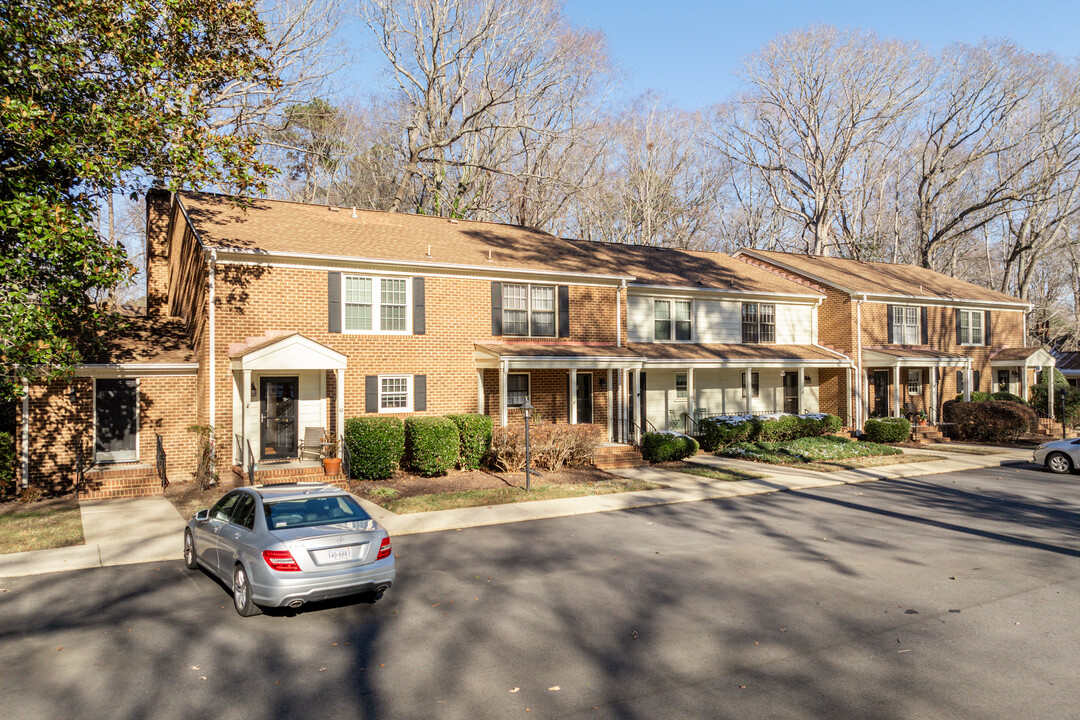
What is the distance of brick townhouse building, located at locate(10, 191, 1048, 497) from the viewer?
16.4m

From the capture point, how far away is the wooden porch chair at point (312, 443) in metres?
16.9

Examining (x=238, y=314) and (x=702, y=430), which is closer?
(x=238, y=314)

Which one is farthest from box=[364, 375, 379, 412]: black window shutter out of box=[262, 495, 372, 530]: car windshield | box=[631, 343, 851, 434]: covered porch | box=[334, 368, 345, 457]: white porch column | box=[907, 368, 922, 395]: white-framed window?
box=[907, 368, 922, 395]: white-framed window

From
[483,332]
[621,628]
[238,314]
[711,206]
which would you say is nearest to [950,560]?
[621,628]

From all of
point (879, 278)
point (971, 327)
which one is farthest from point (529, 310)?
point (971, 327)

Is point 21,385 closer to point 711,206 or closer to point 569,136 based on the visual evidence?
point 569,136

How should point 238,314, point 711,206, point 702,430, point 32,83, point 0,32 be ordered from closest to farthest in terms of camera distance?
point 0,32, point 32,83, point 238,314, point 702,430, point 711,206

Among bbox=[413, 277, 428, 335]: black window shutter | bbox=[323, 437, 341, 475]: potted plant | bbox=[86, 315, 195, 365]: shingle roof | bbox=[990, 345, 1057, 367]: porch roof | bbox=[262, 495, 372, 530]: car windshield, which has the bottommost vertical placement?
bbox=[323, 437, 341, 475]: potted plant

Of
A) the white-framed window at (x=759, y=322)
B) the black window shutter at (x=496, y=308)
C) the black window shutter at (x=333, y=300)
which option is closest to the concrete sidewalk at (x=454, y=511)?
the black window shutter at (x=496, y=308)

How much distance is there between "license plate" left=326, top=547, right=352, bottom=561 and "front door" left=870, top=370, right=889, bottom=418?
27933 mm

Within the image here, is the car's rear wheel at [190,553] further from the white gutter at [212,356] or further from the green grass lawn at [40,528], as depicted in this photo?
the white gutter at [212,356]

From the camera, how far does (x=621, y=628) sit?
24.0 feet

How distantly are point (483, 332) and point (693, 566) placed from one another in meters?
11.7

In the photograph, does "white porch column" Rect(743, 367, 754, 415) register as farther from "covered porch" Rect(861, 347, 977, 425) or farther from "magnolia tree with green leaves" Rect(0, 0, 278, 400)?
"magnolia tree with green leaves" Rect(0, 0, 278, 400)
